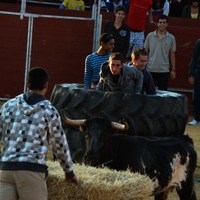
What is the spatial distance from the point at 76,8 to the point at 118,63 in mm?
7252

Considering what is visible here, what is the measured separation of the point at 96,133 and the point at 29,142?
1.72 meters

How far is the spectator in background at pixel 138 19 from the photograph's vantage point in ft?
44.5

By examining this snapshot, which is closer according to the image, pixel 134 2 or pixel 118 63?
pixel 118 63

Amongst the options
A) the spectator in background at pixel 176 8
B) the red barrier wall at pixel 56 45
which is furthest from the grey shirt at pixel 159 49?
the spectator in background at pixel 176 8

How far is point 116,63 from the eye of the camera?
25.7 feet

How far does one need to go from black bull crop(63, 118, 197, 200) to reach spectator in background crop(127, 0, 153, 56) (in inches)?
246

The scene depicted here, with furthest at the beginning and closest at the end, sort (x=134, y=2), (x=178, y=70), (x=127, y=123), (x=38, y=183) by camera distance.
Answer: (x=178, y=70)
(x=134, y=2)
(x=127, y=123)
(x=38, y=183)

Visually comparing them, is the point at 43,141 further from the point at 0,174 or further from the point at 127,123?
the point at 127,123

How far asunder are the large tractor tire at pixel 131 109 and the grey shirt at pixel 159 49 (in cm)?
520

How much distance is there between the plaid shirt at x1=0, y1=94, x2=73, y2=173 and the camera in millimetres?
5191

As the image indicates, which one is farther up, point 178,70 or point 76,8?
point 76,8

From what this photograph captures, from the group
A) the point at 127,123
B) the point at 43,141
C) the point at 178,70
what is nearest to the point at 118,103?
the point at 127,123

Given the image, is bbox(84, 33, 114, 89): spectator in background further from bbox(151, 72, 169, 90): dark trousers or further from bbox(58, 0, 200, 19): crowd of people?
bbox(58, 0, 200, 19): crowd of people

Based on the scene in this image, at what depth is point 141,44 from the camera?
45.1 ft
